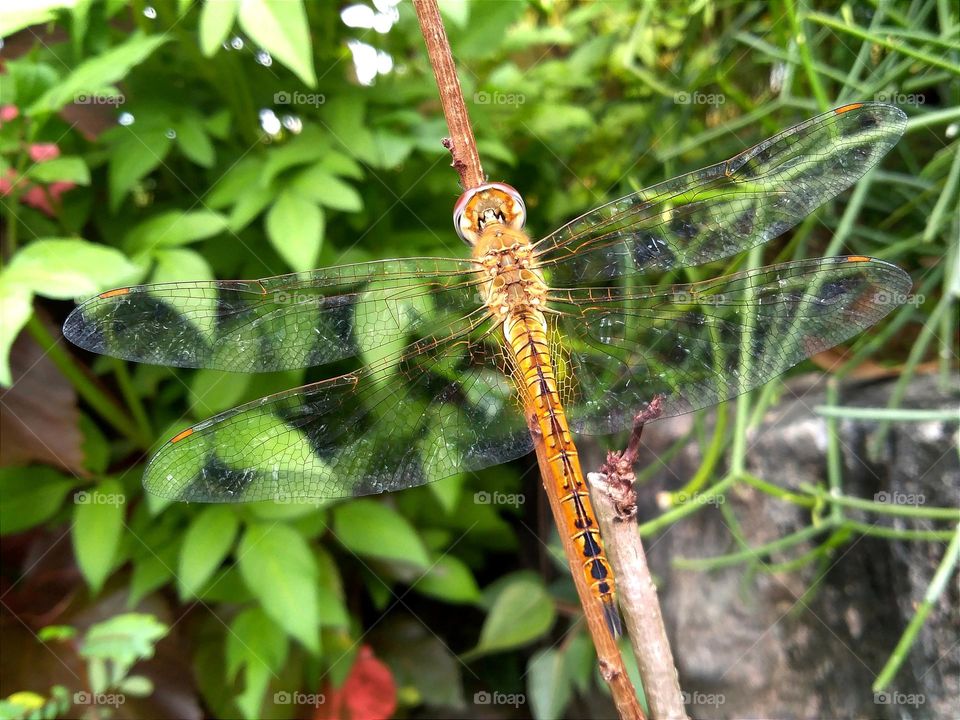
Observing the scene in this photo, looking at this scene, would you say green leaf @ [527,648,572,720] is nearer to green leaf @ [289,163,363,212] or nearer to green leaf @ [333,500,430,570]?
green leaf @ [333,500,430,570]

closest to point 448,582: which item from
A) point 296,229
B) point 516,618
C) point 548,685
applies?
point 516,618

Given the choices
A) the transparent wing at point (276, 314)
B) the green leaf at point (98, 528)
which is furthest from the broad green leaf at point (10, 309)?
the green leaf at point (98, 528)

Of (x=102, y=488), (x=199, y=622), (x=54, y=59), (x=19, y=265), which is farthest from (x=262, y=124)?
(x=199, y=622)

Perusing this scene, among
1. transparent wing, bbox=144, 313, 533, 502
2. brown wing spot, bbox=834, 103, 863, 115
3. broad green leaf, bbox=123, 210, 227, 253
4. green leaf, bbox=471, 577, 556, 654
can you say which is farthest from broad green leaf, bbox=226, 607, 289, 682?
brown wing spot, bbox=834, 103, 863, 115

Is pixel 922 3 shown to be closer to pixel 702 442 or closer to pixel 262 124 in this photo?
pixel 702 442

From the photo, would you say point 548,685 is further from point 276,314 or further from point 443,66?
point 443,66
